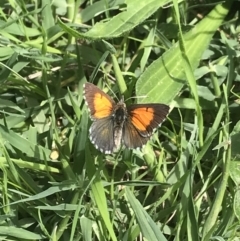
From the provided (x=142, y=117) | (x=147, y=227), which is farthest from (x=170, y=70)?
(x=147, y=227)

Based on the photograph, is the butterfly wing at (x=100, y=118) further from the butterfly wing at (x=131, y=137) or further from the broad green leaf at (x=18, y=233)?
the broad green leaf at (x=18, y=233)

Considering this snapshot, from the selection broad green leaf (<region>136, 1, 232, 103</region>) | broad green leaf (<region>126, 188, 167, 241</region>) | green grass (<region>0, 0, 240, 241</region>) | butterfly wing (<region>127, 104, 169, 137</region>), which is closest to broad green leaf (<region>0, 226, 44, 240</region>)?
green grass (<region>0, 0, 240, 241</region>)

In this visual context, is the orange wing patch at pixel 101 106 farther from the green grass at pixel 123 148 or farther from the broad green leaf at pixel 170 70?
the broad green leaf at pixel 170 70

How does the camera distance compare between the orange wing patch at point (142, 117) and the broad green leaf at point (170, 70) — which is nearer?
the orange wing patch at point (142, 117)

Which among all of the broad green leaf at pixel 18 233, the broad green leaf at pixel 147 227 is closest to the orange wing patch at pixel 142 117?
the broad green leaf at pixel 147 227

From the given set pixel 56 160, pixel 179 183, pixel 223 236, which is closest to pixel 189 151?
pixel 179 183

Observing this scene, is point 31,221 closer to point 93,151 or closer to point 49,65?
point 93,151

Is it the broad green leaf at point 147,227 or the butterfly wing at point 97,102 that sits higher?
the butterfly wing at point 97,102
